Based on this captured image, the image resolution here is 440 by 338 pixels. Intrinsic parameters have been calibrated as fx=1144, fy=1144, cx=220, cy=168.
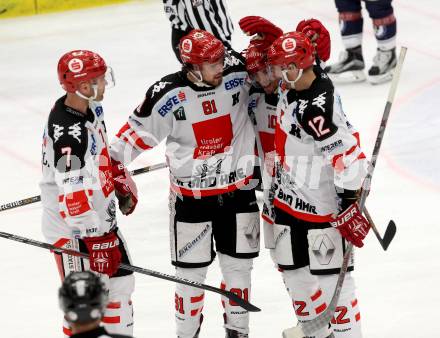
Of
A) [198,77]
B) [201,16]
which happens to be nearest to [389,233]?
[198,77]

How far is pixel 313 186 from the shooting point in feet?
15.0

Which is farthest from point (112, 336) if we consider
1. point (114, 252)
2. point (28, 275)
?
point (28, 275)

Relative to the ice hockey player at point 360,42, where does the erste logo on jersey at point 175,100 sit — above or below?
above

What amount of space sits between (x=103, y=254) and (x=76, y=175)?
Result: 1.07 ft

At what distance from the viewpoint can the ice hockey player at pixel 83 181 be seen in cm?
434

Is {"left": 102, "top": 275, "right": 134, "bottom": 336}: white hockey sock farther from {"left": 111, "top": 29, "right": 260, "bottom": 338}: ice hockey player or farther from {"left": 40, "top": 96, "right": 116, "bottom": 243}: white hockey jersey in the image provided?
{"left": 111, "top": 29, "right": 260, "bottom": 338}: ice hockey player

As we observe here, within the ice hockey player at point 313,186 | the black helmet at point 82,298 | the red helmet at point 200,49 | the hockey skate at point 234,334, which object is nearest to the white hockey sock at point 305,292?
the ice hockey player at point 313,186

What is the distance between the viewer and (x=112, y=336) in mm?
3102

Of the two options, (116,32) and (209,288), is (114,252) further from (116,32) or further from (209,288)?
(116,32)

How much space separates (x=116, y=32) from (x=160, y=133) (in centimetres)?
546

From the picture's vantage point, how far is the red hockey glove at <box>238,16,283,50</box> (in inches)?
189

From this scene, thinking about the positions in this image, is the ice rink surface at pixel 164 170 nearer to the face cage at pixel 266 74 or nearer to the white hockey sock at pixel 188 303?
the white hockey sock at pixel 188 303

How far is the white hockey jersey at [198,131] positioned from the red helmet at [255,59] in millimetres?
61

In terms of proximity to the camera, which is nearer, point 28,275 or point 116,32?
point 28,275
